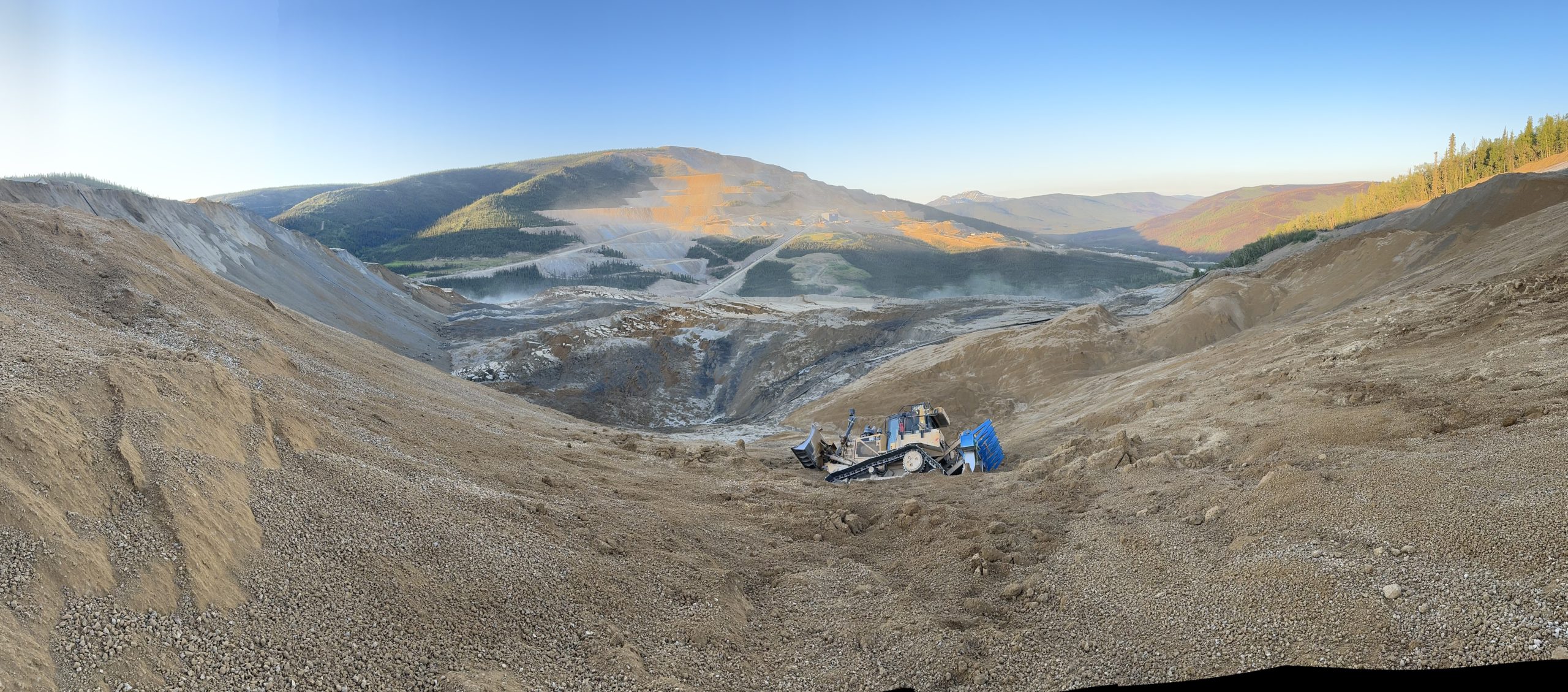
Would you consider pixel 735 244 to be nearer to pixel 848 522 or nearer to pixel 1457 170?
pixel 1457 170

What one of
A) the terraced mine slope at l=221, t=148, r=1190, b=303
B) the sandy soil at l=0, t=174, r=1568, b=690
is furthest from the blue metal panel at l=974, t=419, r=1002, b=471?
the terraced mine slope at l=221, t=148, r=1190, b=303

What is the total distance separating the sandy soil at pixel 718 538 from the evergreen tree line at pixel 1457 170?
5764cm

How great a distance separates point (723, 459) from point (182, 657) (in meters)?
13.3

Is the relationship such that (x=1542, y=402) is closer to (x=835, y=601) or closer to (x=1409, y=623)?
(x=1409, y=623)

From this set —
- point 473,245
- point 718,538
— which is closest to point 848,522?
point 718,538

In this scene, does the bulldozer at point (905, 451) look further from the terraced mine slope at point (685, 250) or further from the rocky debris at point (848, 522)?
the terraced mine slope at point (685, 250)

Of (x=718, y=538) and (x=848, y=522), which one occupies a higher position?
(x=718, y=538)

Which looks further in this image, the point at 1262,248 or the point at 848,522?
the point at 1262,248

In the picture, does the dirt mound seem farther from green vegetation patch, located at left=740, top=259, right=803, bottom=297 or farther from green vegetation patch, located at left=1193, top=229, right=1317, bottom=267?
green vegetation patch, located at left=1193, top=229, right=1317, bottom=267

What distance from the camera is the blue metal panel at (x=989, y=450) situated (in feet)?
53.7

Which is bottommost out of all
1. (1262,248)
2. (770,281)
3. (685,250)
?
(1262,248)

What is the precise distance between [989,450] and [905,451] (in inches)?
83.6

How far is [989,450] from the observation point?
16.5m

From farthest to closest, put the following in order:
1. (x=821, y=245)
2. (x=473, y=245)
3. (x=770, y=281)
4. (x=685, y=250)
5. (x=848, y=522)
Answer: (x=685, y=250)
(x=473, y=245)
(x=821, y=245)
(x=770, y=281)
(x=848, y=522)
